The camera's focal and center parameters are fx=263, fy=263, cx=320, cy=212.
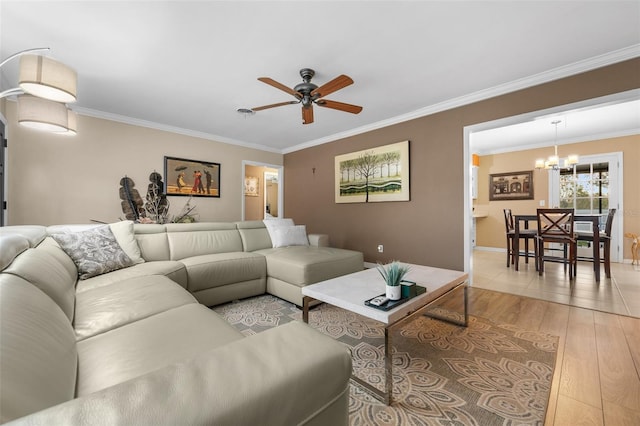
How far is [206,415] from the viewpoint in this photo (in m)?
0.51

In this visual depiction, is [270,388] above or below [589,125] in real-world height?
below

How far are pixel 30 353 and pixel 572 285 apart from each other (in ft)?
15.8

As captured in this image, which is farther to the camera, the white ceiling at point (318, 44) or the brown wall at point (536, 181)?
the brown wall at point (536, 181)

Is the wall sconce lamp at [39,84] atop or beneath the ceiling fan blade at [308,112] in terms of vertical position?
beneath

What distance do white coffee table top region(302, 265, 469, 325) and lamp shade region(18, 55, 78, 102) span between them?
199cm

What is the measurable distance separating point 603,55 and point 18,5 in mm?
4749

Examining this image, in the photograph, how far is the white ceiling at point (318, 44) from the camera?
190 centimetres

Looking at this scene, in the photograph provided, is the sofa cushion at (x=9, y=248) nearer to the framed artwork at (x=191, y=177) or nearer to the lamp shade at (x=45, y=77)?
the lamp shade at (x=45, y=77)

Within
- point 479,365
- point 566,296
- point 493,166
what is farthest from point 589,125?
point 479,365

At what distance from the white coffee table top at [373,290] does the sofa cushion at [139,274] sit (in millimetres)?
1308

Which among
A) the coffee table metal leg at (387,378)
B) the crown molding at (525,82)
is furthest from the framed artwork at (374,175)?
the coffee table metal leg at (387,378)

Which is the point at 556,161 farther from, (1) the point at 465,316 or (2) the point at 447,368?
(2) the point at 447,368

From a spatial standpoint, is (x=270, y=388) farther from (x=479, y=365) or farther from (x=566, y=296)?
(x=566, y=296)

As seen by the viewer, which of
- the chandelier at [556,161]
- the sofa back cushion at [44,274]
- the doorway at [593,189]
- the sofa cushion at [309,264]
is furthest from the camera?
the doorway at [593,189]
